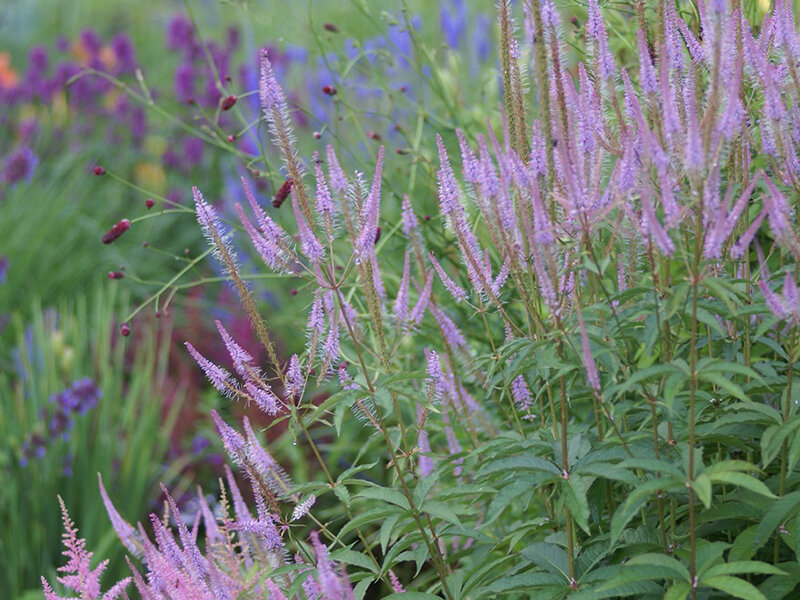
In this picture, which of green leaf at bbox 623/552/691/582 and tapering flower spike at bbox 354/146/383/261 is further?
tapering flower spike at bbox 354/146/383/261

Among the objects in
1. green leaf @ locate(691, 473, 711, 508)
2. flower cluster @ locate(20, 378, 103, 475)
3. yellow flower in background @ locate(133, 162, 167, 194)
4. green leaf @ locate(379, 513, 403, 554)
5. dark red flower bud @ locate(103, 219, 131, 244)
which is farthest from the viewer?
yellow flower in background @ locate(133, 162, 167, 194)

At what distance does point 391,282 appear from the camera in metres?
3.79

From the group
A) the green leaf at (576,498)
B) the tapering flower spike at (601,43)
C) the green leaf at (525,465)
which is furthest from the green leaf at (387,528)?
the tapering flower spike at (601,43)

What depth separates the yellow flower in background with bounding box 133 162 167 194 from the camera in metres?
7.97

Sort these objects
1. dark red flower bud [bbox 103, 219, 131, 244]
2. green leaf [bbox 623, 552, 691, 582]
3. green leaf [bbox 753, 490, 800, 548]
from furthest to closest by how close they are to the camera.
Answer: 1. dark red flower bud [bbox 103, 219, 131, 244]
2. green leaf [bbox 753, 490, 800, 548]
3. green leaf [bbox 623, 552, 691, 582]

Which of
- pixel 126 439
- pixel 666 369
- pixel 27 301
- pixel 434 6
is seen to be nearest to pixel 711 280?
pixel 666 369

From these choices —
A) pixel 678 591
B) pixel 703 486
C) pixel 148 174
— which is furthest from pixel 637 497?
pixel 148 174

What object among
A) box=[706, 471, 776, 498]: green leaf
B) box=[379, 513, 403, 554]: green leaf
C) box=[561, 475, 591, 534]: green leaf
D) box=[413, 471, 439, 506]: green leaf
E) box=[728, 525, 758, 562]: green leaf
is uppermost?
box=[706, 471, 776, 498]: green leaf

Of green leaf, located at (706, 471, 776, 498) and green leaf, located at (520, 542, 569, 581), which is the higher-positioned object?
green leaf, located at (706, 471, 776, 498)

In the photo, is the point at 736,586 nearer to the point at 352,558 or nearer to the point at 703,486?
the point at 703,486

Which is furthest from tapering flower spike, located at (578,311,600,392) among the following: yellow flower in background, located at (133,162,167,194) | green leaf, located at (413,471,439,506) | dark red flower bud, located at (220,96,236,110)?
yellow flower in background, located at (133,162,167,194)

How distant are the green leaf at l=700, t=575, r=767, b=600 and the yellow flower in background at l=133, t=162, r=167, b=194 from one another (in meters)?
6.65

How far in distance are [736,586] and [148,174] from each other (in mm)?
6993

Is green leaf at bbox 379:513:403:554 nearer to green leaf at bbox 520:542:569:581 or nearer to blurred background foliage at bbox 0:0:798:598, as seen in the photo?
green leaf at bbox 520:542:569:581
